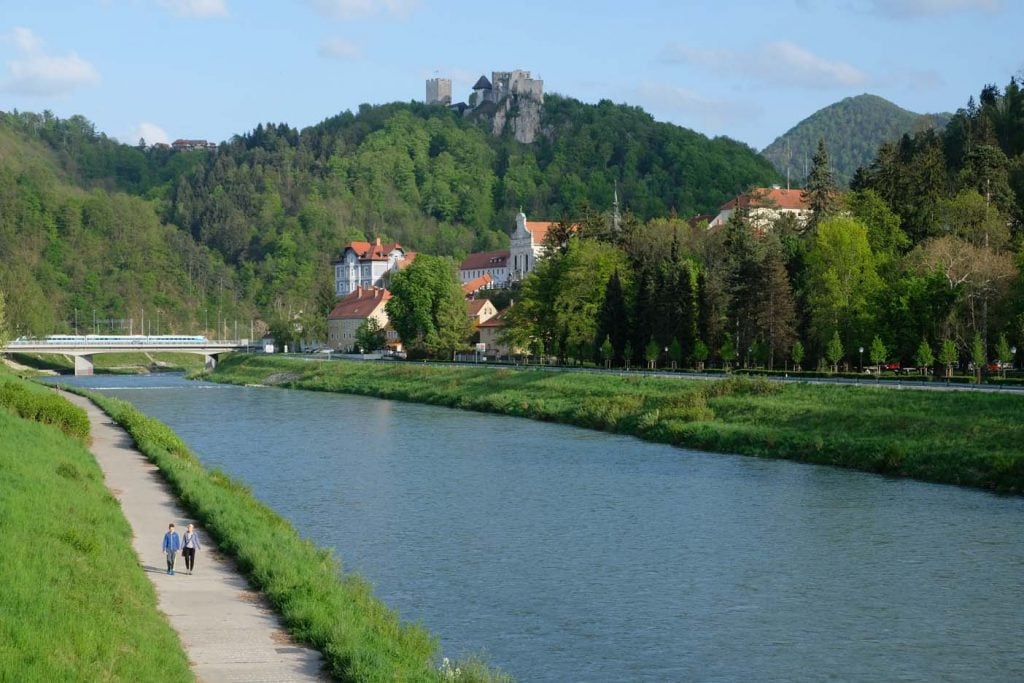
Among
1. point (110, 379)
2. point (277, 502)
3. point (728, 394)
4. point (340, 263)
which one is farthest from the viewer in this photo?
point (340, 263)

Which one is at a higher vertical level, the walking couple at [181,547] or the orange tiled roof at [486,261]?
the orange tiled roof at [486,261]

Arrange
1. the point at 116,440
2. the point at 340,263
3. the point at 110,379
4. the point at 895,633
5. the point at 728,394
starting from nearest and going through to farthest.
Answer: the point at 895,633 → the point at 116,440 → the point at 728,394 → the point at 110,379 → the point at 340,263

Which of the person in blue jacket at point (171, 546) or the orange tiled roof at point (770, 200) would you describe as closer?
the person in blue jacket at point (171, 546)

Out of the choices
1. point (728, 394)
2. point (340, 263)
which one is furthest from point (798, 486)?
point (340, 263)

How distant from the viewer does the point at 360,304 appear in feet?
461

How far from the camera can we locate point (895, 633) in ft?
67.4

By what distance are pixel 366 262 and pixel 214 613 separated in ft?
514

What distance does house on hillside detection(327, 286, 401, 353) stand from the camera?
13438 cm

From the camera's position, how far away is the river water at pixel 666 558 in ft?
63.9

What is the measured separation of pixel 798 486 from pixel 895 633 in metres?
15.6

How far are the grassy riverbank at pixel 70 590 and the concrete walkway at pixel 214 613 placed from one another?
340mm

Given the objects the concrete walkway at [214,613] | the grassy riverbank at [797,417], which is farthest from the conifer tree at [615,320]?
the concrete walkway at [214,613]

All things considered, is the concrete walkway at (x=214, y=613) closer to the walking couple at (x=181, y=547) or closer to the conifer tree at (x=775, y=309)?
the walking couple at (x=181, y=547)

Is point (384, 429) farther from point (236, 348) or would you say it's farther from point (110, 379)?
point (236, 348)
